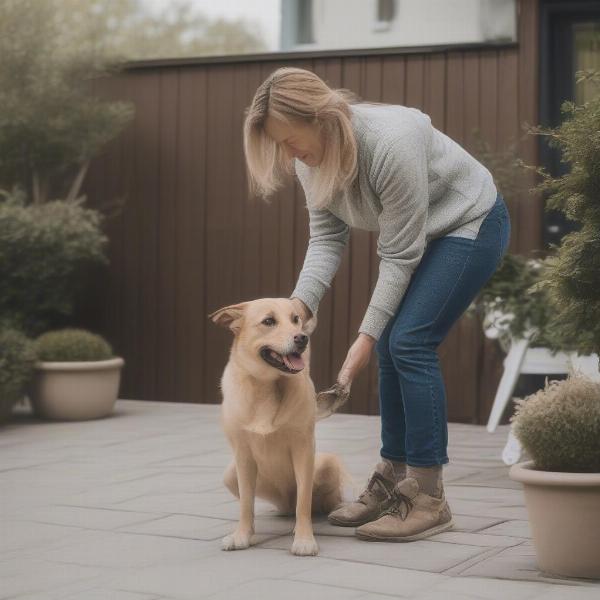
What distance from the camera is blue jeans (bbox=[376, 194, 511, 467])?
3834 millimetres

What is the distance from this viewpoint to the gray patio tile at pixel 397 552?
3512 millimetres

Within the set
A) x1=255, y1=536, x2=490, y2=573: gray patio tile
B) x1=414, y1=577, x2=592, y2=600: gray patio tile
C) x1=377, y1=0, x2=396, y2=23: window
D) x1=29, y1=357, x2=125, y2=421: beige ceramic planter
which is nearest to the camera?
x1=414, y1=577, x2=592, y2=600: gray patio tile

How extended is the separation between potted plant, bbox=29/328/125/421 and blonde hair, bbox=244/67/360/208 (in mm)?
3867

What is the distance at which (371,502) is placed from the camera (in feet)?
13.5

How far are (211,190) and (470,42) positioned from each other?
212 cm

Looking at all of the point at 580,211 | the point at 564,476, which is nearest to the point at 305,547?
the point at 564,476

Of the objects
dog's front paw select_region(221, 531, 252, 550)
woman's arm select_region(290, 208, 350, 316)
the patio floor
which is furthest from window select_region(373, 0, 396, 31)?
dog's front paw select_region(221, 531, 252, 550)

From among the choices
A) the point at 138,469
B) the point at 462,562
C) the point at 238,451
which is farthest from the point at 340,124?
the point at 138,469

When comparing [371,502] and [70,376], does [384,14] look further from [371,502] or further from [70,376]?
[371,502]

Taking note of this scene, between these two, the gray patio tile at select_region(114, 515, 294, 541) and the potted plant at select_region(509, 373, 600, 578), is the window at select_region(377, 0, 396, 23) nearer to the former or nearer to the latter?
the gray patio tile at select_region(114, 515, 294, 541)

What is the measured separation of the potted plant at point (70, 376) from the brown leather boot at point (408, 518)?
382 centimetres

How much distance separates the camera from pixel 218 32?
8.26m

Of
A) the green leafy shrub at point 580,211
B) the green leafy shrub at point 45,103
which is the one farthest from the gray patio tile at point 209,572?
the green leafy shrub at point 45,103

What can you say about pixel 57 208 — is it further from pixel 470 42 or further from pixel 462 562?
pixel 462 562
